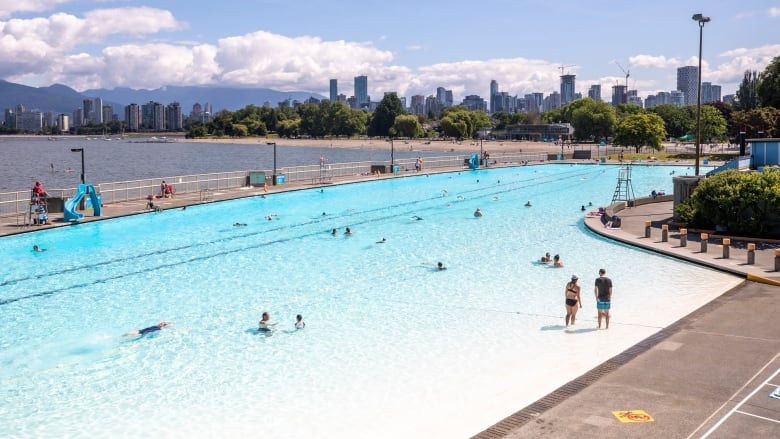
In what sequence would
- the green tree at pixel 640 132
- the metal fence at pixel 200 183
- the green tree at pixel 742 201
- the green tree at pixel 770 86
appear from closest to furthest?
the green tree at pixel 742 201, the metal fence at pixel 200 183, the green tree at pixel 640 132, the green tree at pixel 770 86

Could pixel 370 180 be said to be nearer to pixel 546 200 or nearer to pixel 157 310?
pixel 546 200

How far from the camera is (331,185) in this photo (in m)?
55.0

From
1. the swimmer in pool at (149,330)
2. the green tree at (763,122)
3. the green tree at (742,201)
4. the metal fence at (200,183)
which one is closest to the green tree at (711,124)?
the green tree at (763,122)

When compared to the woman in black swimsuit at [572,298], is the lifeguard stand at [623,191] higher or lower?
higher

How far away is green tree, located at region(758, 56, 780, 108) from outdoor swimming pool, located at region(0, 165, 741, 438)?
255 feet

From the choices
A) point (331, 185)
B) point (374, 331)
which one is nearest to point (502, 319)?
point (374, 331)

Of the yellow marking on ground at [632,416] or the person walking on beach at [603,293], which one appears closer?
the yellow marking on ground at [632,416]

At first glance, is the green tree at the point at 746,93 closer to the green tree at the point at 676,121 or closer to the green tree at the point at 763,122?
the green tree at the point at 676,121

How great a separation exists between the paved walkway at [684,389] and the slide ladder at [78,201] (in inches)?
1144

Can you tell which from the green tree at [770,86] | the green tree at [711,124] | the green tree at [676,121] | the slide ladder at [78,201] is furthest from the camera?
the green tree at [676,121]

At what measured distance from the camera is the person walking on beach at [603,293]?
17.4 metres

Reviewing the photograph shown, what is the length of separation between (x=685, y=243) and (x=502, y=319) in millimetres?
12595

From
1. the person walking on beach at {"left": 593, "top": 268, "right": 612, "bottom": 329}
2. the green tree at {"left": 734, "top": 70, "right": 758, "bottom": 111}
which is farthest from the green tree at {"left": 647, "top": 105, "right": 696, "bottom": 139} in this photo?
the person walking on beach at {"left": 593, "top": 268, "right": 612, "bottom": 329}

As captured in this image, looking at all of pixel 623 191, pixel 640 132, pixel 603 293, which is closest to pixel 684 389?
pixel 603 293
